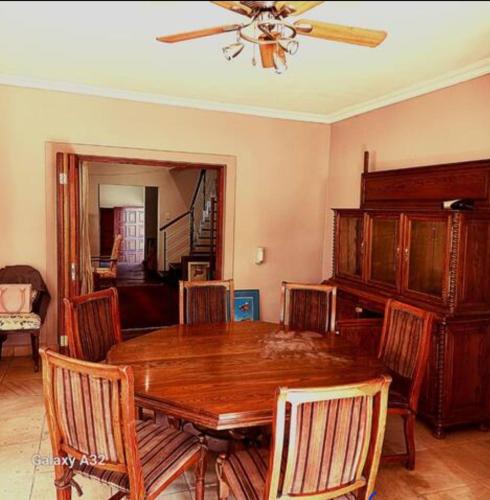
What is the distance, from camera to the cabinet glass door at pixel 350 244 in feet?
12.8

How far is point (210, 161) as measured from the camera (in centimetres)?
463

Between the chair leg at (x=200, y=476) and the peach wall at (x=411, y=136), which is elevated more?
the peach wall at (x=411, y=136)

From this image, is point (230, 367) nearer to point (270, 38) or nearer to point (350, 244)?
point (270, 38)

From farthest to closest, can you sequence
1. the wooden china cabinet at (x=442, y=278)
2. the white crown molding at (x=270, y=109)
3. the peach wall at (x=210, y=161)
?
the peach wall at (x=210, y=161), the white crown molding at (x=270, y=109), the wooden china cabinet at (x=442, y=278)

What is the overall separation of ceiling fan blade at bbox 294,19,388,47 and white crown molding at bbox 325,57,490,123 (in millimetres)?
1533

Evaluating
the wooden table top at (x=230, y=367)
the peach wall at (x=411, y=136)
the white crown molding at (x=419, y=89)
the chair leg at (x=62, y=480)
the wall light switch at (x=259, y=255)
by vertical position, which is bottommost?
the chair leg at (x=62, y=480)

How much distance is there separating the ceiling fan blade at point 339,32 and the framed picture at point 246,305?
3.17 m

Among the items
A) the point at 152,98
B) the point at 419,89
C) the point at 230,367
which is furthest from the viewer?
the point at 152,98

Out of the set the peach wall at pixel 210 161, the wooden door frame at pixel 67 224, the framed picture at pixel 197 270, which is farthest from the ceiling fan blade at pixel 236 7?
the framed picture at pixel 197 270

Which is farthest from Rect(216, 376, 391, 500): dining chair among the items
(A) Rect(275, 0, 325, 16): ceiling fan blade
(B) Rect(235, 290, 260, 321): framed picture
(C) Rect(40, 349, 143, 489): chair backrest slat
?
(B) Rect(235, 290, 260, 321): framed picture

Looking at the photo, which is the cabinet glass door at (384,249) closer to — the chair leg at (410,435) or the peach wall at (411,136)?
the peach wall at (411,136)

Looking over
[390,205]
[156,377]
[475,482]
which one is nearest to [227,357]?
[156,377]

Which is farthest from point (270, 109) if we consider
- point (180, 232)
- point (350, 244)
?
point (180, 232)

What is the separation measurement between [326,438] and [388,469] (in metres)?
1.42
